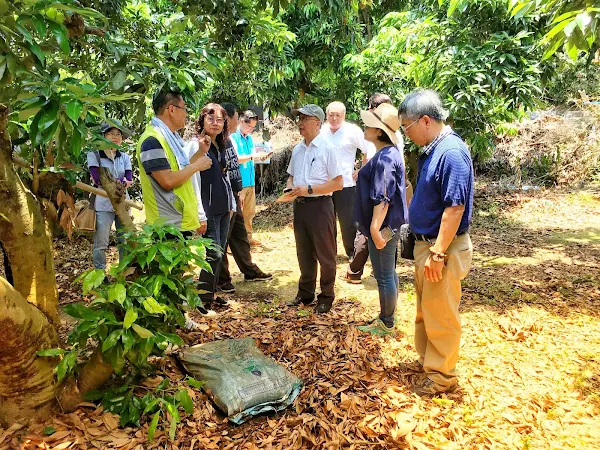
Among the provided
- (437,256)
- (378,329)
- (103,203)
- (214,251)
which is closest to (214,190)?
(214,251)

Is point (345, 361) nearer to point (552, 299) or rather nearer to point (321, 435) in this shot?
point (321, 435)

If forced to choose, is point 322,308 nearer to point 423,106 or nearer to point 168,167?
point 168,167

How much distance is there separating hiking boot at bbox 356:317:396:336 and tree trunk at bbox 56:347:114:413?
7.23 ft

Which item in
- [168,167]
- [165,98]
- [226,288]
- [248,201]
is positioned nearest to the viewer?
[168,167]

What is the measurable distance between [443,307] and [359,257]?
2.34 metres

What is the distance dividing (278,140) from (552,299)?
9235mm

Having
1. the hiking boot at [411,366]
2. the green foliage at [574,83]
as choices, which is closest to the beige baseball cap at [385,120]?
the hiking boot at [411,366]

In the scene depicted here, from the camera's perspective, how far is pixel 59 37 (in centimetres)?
199

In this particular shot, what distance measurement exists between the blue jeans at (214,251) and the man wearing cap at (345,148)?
5.92ft

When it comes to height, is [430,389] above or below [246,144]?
below

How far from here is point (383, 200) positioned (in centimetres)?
379

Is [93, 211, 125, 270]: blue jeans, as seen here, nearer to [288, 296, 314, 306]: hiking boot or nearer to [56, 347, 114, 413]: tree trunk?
[288, 296, 314, 306]: hiking boot

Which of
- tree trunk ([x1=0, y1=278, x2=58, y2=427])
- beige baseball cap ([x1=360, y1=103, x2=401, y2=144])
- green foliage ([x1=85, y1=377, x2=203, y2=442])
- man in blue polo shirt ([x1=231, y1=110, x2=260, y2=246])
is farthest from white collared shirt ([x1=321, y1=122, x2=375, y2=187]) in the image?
tree trunk ([x1=0, y1=278, x2=58, y2=427])

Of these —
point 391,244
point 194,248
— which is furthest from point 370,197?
point 194,248
